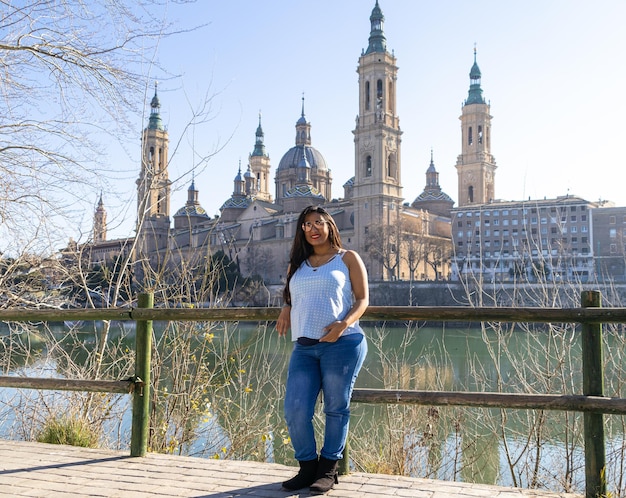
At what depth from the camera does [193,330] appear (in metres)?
5.77

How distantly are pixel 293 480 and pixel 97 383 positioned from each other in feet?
5.47

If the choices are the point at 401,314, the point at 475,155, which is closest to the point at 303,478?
the point at 401,314

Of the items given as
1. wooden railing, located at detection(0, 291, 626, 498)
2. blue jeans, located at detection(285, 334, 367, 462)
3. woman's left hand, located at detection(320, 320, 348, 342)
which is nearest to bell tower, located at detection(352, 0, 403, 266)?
wooden railing, located at detection(0, 291, 626, 498)

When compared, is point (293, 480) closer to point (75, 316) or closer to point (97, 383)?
point (97, 383)

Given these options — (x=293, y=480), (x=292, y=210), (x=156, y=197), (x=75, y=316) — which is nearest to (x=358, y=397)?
(x=293, y=480)

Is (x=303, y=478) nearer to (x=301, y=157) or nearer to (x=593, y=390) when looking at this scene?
(x=593, y=390)

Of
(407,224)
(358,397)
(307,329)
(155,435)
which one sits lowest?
(155,435)

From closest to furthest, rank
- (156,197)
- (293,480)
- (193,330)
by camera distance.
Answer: (293,480) < (193,330) < (156,197)

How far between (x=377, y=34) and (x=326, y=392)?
6645 centimetres

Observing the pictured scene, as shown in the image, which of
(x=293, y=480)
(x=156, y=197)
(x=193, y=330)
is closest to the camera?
(x=293, y=480)

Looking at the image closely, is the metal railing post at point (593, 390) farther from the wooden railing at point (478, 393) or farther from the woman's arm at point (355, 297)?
the woman's arm at point (355, 297)

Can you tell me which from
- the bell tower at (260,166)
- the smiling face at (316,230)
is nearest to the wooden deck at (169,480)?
the smiling face at (316,230)

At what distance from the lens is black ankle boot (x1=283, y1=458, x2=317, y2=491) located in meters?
3.31

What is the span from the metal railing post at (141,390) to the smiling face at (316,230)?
54.8 inches
